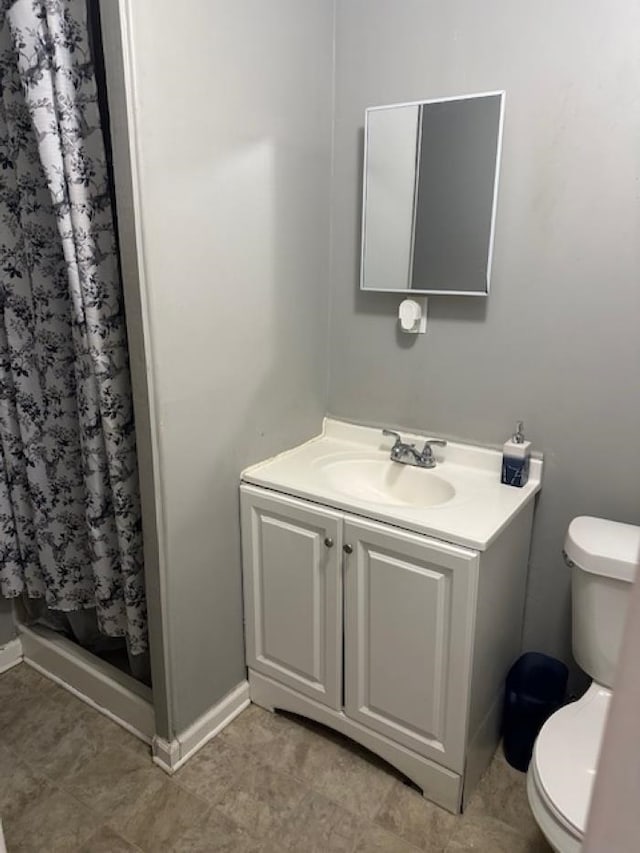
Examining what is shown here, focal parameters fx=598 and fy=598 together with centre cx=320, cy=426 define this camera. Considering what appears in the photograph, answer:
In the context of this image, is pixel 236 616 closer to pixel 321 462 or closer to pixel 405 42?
pixel 321 462

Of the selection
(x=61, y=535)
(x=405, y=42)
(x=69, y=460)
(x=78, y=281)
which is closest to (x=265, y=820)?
(x=61, y=535)

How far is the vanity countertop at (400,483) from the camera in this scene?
1485mm

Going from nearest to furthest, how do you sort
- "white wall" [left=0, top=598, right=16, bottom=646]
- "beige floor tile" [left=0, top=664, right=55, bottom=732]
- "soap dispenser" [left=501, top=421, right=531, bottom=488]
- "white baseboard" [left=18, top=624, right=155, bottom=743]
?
"soap dispenser" [left=501, top=421, right=531, bottom=488]
"white baseboard" [left=18, top=624, right=155, bottom=743]
"beige floor tile" [left=0, top=664, right=55, bottom=732]
"white wall" [left=0, top=598, right=16, bottom=646]

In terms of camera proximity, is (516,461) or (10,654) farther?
(10,654)

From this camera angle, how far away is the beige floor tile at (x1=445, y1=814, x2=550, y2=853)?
58.6 inches

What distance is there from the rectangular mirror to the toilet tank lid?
71cm

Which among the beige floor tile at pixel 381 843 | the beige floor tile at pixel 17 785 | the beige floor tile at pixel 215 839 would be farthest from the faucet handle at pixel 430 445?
the beige floor tile at pixel 17 785

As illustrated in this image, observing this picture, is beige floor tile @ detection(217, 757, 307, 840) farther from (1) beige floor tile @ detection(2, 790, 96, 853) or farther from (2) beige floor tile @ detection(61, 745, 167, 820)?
(1) beige floor tile @ detection(2, 790, 96, 853)

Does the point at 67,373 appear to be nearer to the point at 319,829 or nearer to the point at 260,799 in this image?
the point at 260,799

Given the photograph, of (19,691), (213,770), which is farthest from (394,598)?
(19,691)

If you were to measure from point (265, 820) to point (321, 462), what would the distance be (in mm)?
988

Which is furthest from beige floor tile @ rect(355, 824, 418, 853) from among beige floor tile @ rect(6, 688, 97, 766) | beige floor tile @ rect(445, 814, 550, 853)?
beige floor tile @ rect(6, 688, 97, 766)

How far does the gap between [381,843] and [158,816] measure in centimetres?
58

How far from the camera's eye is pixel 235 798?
162 cm
